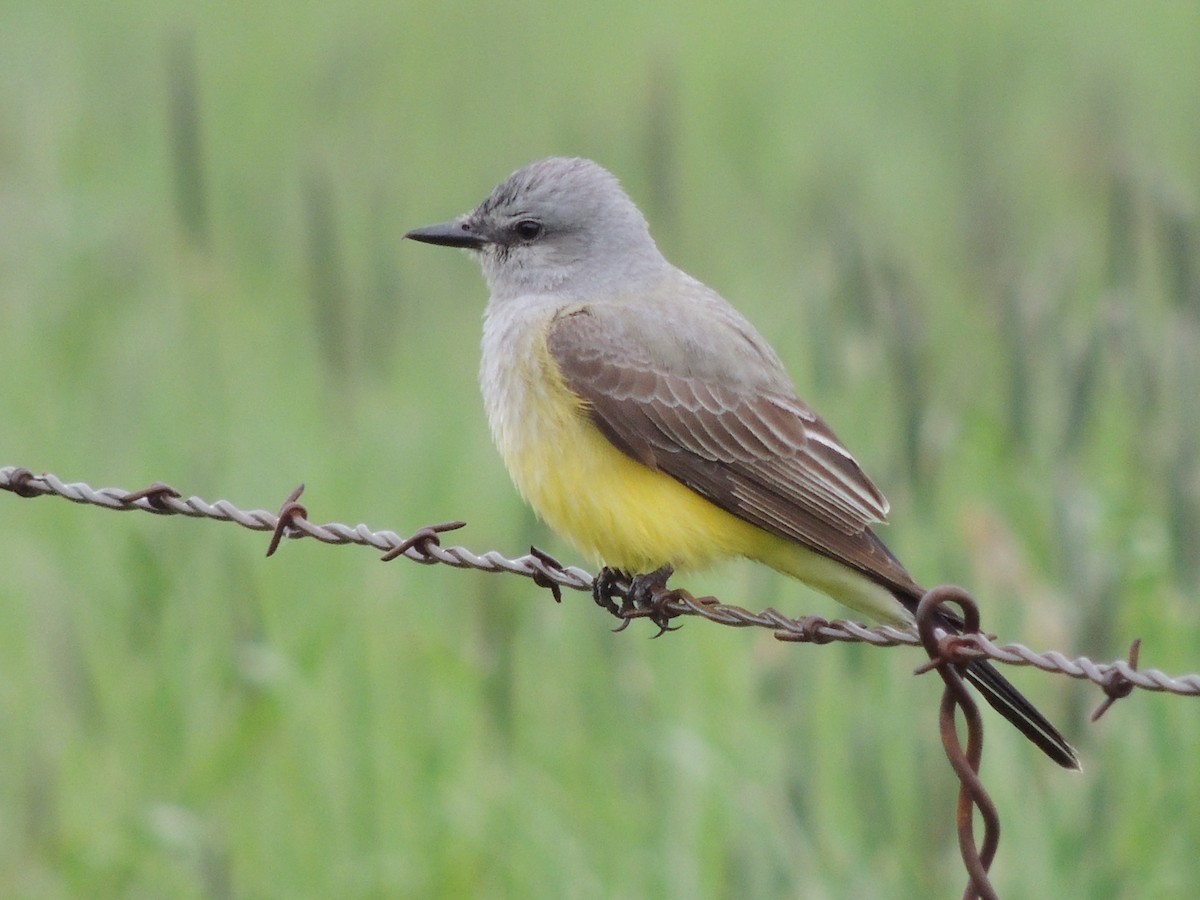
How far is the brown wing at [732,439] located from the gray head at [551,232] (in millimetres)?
433

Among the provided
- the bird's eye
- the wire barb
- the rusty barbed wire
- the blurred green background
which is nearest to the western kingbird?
the blurred green background

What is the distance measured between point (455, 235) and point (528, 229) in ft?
0.60

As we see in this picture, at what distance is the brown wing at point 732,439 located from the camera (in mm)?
4367

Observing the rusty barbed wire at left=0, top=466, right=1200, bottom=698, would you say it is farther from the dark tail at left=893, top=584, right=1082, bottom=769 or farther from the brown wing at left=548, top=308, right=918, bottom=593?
the brown wing at left=548, top=308, right=918, bottom=593

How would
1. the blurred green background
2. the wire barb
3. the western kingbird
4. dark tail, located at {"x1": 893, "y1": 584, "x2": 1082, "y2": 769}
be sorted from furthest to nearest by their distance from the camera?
the western kingbird → the blurred green background → dark tail, located at {"x1": 893, "y1": 584, "x2": 1082, "y2": 769} → the wire barb

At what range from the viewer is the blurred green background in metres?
4.27

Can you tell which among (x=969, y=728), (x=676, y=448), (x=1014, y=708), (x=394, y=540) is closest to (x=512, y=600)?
(x=676, y=448)

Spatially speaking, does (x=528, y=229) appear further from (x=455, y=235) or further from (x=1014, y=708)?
→ (x=1014, y=708)

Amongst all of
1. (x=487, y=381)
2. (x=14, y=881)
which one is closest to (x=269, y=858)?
(x=14, y=881)

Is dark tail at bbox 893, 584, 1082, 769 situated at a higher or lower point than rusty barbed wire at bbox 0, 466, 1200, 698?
lower

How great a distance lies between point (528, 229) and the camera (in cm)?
515

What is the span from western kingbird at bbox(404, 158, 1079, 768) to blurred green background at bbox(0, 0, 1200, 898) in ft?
0.43

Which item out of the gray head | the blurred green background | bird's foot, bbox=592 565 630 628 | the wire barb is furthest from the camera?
the gray head

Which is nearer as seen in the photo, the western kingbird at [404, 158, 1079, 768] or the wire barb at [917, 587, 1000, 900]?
the wire barb at [917, 587, 1000, 900]
